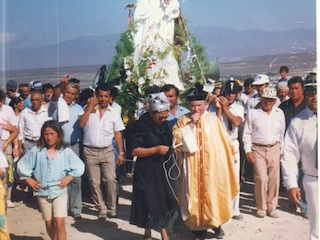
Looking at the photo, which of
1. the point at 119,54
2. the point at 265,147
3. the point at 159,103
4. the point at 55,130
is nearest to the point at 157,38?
the point at 119,54

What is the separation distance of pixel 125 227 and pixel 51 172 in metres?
1.19

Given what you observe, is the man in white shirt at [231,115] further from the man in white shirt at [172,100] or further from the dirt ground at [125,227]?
the man in white shirt at [172,100]

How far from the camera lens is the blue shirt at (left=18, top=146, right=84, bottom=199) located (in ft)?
13.0

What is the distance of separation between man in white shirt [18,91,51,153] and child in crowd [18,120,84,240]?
1.37 metres

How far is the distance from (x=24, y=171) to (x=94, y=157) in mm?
1135

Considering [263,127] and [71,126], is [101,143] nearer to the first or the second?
[71,126]

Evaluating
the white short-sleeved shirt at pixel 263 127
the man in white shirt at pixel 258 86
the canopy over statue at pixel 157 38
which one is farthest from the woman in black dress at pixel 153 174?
the man in white shirt at pixel 258 86

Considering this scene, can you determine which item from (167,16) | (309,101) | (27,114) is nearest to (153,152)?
(309,101)

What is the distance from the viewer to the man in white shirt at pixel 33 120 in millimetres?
5328

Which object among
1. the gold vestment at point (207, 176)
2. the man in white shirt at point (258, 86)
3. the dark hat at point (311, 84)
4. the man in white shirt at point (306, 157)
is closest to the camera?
the man in white shirt at point (306, 157)

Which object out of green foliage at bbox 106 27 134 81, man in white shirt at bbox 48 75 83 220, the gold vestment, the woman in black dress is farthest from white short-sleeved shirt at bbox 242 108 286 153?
man in white shirt at bbox 48 75 83 220

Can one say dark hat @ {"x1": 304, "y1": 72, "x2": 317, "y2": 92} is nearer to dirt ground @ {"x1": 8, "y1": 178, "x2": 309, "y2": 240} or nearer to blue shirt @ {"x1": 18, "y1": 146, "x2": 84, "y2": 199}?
dirt ground @ {"x1": 8, "y1": 178, "x2": 309, "y2": 240}

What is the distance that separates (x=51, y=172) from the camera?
13.0 feet

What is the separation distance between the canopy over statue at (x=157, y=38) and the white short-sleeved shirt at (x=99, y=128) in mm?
819
